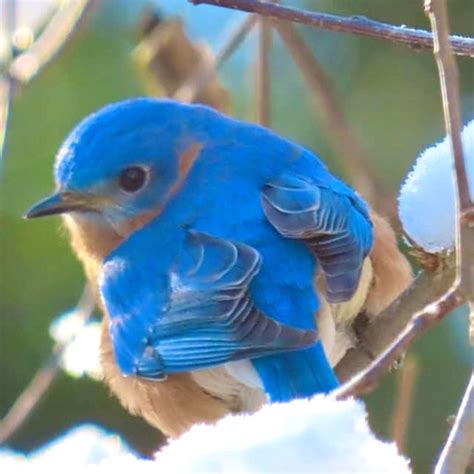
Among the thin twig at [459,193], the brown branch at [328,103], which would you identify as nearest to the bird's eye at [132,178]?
the brown branch at [328,103]

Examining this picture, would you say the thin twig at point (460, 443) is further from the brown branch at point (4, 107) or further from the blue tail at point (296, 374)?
the brown branch at point (4, 107)

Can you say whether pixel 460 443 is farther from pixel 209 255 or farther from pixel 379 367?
pixel 209 255

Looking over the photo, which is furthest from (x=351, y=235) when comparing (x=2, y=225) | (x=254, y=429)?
(x=2, y=225)

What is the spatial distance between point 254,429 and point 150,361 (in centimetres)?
141

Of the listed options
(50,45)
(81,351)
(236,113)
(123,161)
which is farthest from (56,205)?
(236,113)

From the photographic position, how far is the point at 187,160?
2.73 metres

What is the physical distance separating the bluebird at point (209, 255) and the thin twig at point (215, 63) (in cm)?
10

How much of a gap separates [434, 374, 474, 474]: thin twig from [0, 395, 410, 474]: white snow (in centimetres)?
5

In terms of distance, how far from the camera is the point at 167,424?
2.52 m

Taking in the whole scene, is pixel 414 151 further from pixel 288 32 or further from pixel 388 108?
pixel 288 32

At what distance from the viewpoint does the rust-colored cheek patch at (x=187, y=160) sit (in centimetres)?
268

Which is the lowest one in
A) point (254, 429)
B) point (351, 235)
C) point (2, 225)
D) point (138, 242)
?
point (2, 225)

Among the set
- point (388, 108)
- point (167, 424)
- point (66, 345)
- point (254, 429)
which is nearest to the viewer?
point (254, 429)

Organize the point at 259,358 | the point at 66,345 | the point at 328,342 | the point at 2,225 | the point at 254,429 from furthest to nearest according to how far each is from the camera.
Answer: the point at 2,225
the point at 66,345
the point at 328,342
the point at 259,358
the point at 254,429
